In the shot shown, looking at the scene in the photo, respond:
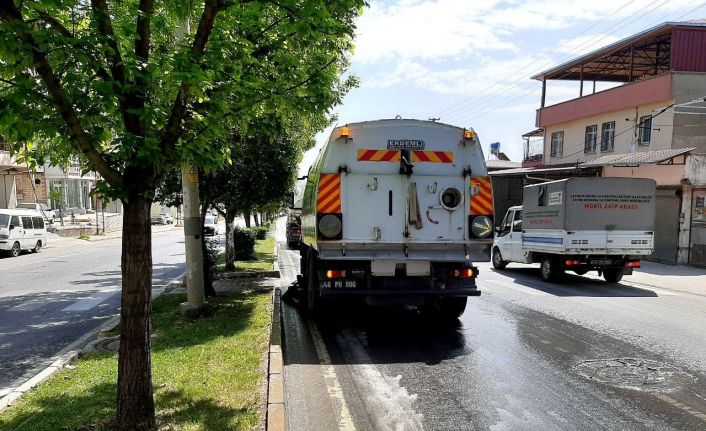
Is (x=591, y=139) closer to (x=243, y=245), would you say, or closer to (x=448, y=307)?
(x=243, y=245)

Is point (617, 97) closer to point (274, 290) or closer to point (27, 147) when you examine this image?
point (274, 290)

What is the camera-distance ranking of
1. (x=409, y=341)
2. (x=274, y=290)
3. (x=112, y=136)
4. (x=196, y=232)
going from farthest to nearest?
(x=274, y=290) → (x=196, y=232) → (x=409, y=341) → (x=112, y=136)

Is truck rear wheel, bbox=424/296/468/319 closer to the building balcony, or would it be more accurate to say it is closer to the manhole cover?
the manhole cover

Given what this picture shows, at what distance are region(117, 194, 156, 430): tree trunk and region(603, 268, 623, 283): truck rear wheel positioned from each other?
43.6ft

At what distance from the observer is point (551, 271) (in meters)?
14.1

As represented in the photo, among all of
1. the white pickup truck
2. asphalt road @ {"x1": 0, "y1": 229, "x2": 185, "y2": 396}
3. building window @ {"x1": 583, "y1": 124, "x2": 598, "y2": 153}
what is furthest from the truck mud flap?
building window @ {"x1": 583, "y1": 124, "x2": 598, "y2": 153}

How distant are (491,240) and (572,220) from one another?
682cm

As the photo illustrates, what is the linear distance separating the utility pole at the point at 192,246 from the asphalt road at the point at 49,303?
181 centimetres

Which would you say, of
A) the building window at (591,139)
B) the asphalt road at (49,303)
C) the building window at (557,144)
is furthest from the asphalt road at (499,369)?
the building window at (557,144)

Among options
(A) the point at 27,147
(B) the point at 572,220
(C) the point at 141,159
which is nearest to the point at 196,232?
(A) the point at 27,147

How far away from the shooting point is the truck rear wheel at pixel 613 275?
1404 centimetres

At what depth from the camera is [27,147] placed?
4258mm

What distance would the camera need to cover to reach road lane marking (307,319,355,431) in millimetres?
4528

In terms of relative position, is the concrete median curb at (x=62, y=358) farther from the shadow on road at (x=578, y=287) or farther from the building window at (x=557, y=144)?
the building window at (x=557, y=144)
